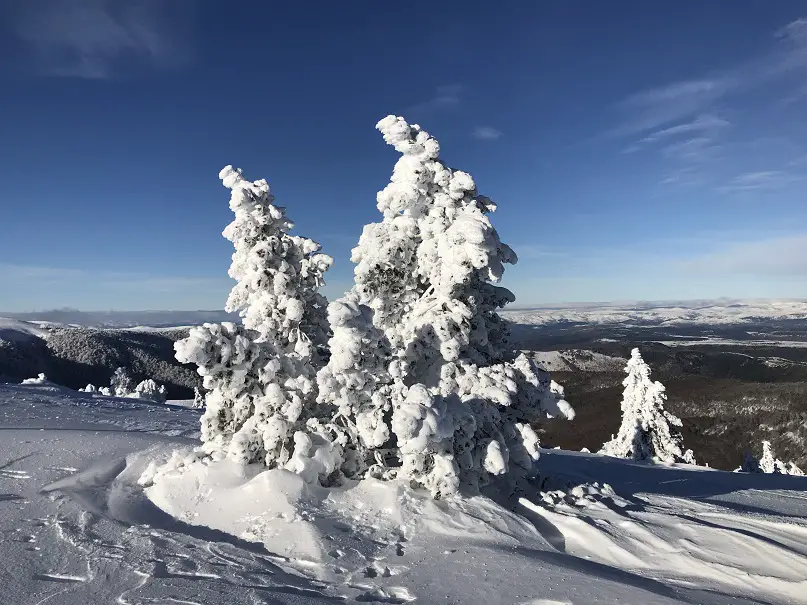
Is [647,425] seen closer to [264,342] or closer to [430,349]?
[430,349]

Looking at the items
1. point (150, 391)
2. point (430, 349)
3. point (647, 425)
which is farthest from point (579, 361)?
point (430, 349)

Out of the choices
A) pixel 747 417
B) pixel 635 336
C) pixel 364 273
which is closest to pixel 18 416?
pixel 364 273

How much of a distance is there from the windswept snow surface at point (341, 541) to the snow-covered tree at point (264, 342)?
0.70 m

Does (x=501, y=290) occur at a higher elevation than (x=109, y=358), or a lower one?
higher

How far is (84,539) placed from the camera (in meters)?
5.97

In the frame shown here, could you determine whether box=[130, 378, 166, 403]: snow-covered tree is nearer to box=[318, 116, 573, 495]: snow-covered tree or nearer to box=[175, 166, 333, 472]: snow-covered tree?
box=[175, 166, 333, 472]: snow-covered tree

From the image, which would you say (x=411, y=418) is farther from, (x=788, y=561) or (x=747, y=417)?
(x=747, y=417)

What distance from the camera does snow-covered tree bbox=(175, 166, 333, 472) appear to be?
26.9 feet

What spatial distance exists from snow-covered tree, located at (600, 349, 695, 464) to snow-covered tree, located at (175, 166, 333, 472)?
72.4 feet

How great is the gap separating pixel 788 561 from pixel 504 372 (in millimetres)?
4685

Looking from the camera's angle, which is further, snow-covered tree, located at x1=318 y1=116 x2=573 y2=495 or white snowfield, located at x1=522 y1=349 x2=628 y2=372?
white snowfield, located at x1=522 y1=349 x2=628 y2=372

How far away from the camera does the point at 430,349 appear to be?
938cm

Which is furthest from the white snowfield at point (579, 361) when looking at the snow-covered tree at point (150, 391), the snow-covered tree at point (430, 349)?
the snow-covered tree at point (430, 349)

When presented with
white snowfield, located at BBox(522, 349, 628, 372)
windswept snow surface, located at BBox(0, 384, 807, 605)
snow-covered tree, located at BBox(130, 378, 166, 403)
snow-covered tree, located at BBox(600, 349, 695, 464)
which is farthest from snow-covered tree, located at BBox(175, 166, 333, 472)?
white snowfield, located at BBox(522, 349, 628, 372)
